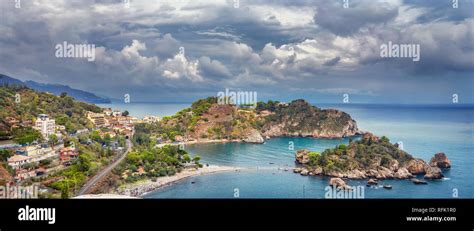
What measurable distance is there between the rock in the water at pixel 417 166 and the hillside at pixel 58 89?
6572 millimetres

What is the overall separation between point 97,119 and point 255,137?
605 cm

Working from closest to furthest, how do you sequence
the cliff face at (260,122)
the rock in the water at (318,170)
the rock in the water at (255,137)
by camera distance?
the rock in the water at (318,170)
the cliff face at (260,122)
the rock in the water at (255,137)

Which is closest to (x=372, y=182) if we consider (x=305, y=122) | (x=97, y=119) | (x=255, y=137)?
(x=255, y=137)

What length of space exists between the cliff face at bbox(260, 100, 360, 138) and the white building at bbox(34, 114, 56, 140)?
755 centimetres

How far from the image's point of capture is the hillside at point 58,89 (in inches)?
261

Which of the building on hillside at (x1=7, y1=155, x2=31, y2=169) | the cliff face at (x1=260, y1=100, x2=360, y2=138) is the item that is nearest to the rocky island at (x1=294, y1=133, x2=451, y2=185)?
the cliff face at (x1=260, y1=100, x2=360, y2=138)

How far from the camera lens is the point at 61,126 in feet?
22.9

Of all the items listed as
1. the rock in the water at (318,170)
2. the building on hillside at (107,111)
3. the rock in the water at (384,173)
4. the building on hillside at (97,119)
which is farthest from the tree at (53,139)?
the rock in the water at (384,173)

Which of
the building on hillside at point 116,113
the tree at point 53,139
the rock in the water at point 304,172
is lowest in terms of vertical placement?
the rock in the water at point 304,172

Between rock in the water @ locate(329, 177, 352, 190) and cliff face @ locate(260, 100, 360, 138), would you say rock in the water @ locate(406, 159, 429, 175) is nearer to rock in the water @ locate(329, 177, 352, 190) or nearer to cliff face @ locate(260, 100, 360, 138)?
rock in the water @ locate(329, 177, 352, 190)

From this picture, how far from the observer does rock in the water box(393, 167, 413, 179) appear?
8.34 m

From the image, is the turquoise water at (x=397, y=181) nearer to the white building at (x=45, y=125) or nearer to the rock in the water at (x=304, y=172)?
the rock in the water at (x=304, y=172)
